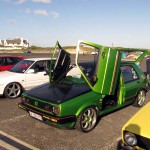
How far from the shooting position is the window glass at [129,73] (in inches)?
257

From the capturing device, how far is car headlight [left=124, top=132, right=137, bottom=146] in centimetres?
312

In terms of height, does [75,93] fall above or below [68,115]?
above

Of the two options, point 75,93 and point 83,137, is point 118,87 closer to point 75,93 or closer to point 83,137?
point 75,93

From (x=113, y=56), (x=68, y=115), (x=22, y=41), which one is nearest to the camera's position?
(x=68, y=115)

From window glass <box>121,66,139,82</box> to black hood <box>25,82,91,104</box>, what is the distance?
1544mm

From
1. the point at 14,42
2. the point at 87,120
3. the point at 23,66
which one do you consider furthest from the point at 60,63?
the point at 14,42

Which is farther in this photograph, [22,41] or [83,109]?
[22,41]

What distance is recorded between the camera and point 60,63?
6199 mm

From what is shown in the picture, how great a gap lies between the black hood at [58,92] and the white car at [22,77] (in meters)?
2.40

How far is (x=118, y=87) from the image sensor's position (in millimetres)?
6133

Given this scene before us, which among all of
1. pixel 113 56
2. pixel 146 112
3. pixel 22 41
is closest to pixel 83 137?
pixel 146 112

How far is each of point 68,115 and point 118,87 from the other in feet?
6.68

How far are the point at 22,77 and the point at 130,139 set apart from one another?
19.0ft

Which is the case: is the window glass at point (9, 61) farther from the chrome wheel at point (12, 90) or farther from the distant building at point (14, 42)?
the distant building at point (14, 42)
